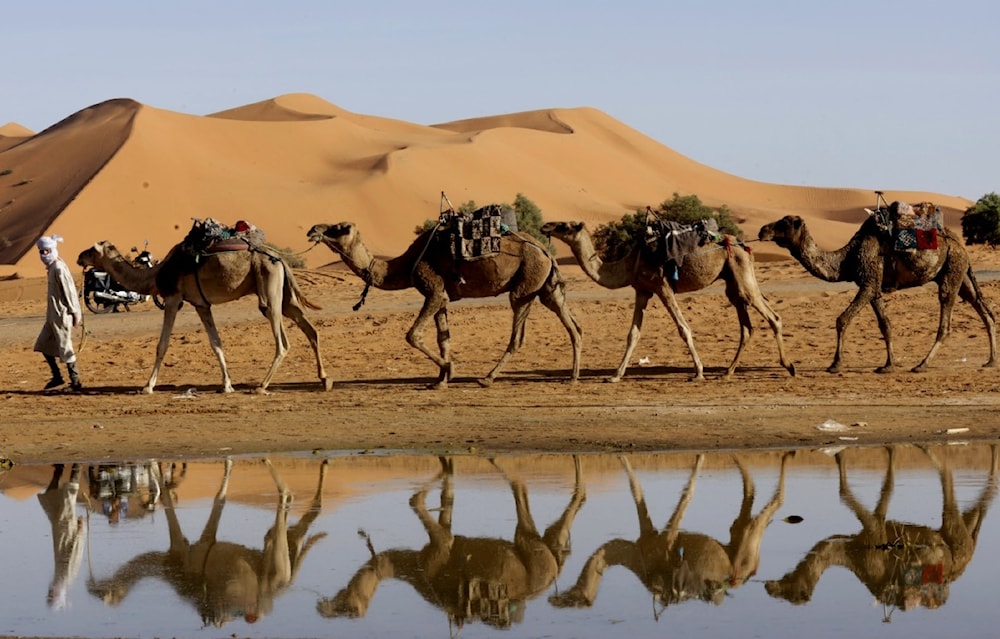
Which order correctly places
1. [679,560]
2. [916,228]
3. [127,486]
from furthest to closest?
[916,228], [127,486], [679,560]

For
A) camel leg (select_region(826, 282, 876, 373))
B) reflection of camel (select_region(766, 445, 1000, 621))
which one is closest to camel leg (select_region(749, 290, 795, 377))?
camel leg (select_region(826, 282, 876, 373))

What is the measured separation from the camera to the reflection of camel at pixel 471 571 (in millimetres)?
7945

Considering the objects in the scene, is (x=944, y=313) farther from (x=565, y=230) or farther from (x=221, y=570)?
(x=221, y=570)

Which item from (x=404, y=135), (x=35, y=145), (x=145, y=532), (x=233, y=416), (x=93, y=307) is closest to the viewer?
(x=145, y=532)

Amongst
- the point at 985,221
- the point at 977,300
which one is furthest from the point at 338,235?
the point at 985,221

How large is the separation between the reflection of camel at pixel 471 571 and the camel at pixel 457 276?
684 cm

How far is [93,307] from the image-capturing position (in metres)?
29.6

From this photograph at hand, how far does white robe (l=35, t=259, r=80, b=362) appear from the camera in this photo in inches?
685

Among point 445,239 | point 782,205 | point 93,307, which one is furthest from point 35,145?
point 445,239

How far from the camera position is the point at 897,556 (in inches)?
353

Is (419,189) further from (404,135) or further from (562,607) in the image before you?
(562,607)

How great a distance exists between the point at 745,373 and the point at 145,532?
9.51 metres

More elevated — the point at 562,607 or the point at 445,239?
the point at 445,239

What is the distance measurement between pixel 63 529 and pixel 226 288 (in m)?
6.99
